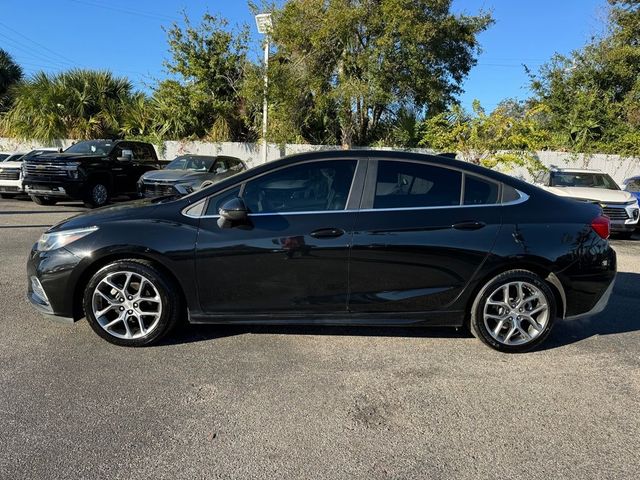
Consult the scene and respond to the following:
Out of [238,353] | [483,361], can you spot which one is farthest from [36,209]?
[483,361]

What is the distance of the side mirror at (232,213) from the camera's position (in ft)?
12.4

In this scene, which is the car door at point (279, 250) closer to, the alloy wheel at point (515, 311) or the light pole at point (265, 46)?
the alloy wheel at point (515, 311)

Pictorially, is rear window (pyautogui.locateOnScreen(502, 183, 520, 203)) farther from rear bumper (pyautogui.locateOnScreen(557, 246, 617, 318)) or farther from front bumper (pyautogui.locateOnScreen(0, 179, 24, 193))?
front bumper (pyautogui.locateOnScreen(0, 179, 24, 193))

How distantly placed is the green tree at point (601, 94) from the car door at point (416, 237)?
1794cm

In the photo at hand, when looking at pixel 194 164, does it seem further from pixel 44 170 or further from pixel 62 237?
pixel 62 237

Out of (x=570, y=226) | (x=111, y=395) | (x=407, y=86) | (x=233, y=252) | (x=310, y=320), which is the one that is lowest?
(x=111, y=395)

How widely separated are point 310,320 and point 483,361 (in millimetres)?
1426

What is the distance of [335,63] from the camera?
16797mm

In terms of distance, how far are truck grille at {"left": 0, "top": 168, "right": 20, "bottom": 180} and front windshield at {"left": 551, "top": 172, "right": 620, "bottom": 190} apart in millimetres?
14888

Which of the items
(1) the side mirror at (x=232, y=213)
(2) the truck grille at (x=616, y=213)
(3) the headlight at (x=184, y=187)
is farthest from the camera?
(3) the headlight at (x=184, y=187)

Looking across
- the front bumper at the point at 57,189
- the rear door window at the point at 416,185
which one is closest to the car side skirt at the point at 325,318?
the rear door window at the point at 416,185

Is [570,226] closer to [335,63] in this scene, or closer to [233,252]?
[233,252]

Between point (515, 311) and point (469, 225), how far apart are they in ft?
2.70

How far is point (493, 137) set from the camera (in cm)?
1491
